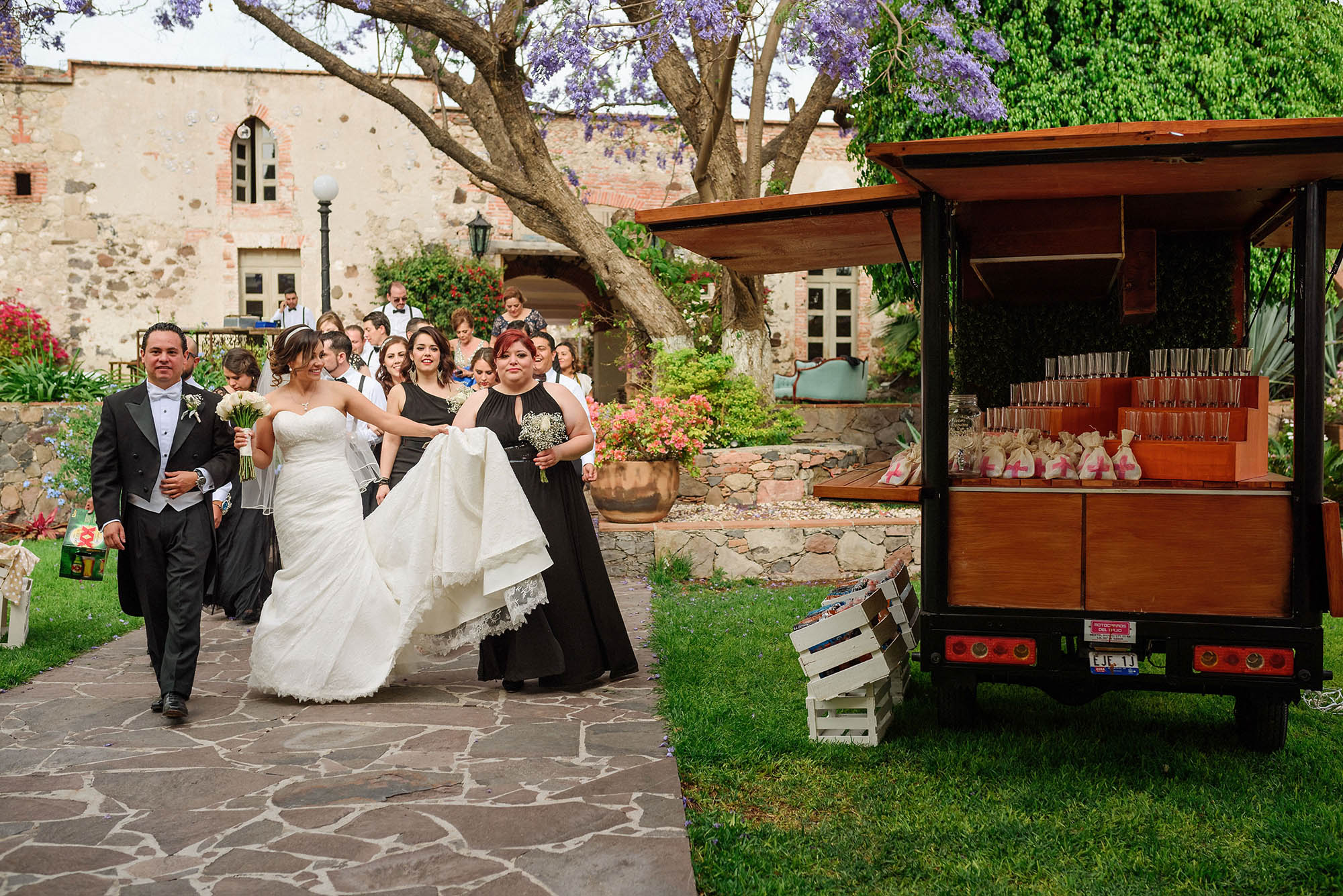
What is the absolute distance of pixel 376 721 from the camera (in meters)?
5.57

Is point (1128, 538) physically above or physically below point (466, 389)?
below

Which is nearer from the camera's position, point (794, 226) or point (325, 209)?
point (794, 226)

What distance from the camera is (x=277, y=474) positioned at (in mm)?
6336

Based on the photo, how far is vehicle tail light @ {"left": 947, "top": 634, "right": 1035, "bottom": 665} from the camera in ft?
15.6

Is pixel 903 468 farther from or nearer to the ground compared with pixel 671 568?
farther from the ground

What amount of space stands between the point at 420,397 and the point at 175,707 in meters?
2.94

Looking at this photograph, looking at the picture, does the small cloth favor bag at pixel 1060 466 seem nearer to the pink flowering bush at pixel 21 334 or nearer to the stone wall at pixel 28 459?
the stone wall at pixel 28 459

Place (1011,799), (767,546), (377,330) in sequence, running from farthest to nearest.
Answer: (377,330), (767,546), (1011,799)

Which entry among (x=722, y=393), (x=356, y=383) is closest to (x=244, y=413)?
(x=356, y=383)

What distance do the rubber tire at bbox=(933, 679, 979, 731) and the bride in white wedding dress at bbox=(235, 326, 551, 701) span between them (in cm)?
223

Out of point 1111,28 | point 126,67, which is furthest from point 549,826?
point 126,67

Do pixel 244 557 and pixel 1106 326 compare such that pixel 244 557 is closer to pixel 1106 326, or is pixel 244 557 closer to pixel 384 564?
pixel 384 564

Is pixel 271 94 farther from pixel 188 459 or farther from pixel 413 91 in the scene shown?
pixel 188 459

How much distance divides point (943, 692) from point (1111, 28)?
10.4m
